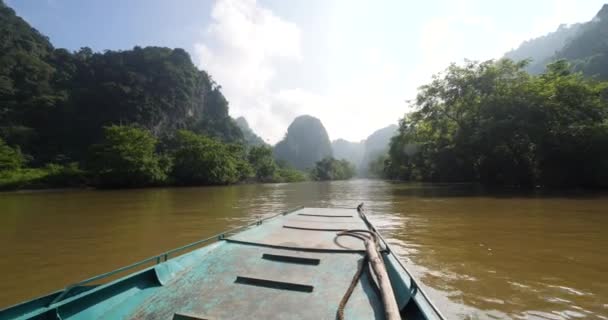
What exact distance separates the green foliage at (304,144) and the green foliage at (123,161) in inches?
3986

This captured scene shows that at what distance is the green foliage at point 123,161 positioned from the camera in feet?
99.7

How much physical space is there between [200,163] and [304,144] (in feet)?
344

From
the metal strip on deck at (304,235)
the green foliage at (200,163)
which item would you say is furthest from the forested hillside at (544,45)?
the metal strip on deck at (304,235)

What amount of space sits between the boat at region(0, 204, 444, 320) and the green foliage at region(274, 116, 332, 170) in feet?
427

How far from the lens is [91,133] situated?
50531mm

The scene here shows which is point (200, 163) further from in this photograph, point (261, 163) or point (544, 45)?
point (544, 45)

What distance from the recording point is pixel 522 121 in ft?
56.6

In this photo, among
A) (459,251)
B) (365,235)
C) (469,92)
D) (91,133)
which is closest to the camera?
(365,235)

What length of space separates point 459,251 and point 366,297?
367 cm

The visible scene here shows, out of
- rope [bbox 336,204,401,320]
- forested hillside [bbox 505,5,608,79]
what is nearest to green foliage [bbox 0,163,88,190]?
rope [bbox 336,204,401,320]

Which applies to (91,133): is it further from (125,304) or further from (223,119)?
(125,304)

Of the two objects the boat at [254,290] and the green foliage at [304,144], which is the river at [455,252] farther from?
the green foliage at [304,144]

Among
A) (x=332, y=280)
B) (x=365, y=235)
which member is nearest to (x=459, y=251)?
(x=365, y=235)

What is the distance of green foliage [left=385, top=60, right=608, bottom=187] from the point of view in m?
16.5
